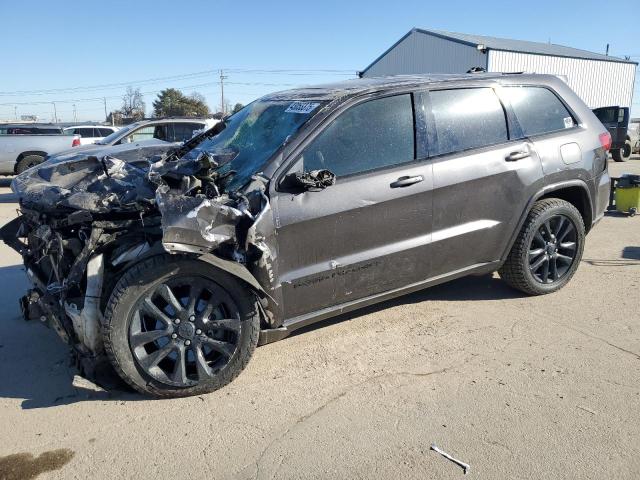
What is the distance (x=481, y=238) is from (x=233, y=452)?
247 centimetres

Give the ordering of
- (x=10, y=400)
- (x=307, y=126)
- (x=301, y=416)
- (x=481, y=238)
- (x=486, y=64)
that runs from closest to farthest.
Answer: (x=301, y=416) < (x=10, y=400) < (x=307, y=126) < (x=481, y=238) < (x=486, y=64)

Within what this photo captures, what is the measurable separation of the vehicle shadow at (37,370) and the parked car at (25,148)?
1037 centimetres

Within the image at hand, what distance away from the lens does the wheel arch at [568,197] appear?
4316mm

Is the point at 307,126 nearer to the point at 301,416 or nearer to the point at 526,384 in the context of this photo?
the point at 301,416

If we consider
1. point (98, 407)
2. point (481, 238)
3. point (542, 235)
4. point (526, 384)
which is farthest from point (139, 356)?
point (542, 235)

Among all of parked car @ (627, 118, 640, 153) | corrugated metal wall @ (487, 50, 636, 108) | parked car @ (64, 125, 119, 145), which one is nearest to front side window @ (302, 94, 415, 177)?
parked car @ (64, 125, 119, 145)

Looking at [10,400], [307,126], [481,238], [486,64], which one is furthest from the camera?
[486,64]

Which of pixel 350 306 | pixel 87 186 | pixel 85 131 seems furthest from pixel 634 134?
pixel 87 186

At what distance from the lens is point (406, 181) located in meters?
3.68

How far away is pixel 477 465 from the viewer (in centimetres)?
254

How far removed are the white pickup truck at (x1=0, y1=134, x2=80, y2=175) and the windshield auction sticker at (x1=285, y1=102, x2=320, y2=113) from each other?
11.5m

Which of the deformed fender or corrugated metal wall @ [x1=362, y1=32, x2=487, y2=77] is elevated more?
corrugated metal wall @ [x1=362, y1=32, x2=487, y2=77]

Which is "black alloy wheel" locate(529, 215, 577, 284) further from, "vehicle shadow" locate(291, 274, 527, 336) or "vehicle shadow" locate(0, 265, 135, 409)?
"vehicle shadow" locate(0, 265, 135, 409)

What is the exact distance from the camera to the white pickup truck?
43.7ft
